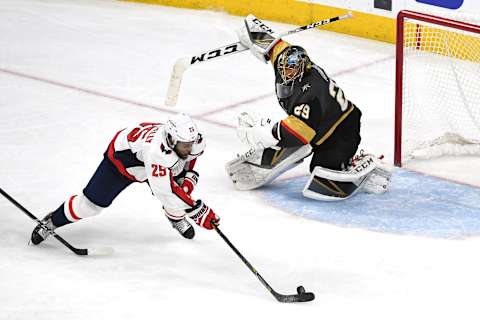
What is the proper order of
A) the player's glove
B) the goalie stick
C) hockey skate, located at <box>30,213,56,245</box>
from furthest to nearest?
the goalie stick < hockey skate, located at <box>30,213,56,245</box> < the player's glove

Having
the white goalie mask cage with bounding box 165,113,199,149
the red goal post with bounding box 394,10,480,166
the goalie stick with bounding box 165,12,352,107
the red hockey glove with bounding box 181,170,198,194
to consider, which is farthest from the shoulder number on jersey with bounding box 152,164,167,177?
the red goal post with bounding box 394,10,480,166

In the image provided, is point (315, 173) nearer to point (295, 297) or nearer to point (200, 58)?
point (200, 58)

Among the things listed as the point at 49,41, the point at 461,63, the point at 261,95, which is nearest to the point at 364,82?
the point at 261,95

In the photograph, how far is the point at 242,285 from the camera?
4406 mm

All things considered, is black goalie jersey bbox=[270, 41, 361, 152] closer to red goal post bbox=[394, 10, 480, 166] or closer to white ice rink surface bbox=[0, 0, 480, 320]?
white ice rink surface bbox=[0, 0, 480, 320]

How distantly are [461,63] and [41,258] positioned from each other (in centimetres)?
267

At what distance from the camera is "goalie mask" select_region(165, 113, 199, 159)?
14.1ft

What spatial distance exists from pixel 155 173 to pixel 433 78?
7.51 feet

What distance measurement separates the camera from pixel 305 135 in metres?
5.20

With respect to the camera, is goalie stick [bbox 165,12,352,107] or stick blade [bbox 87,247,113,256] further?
goalie stick [bbox 165,12,352,107]

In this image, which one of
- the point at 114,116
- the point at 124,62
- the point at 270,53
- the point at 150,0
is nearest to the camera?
the point at 270,53

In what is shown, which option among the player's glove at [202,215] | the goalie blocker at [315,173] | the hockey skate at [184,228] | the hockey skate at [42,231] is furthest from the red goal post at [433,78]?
the hockey skate at [42,231]

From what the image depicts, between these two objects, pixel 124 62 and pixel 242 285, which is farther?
pixel 124 62

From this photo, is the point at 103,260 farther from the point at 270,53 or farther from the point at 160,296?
the point at 270,53
